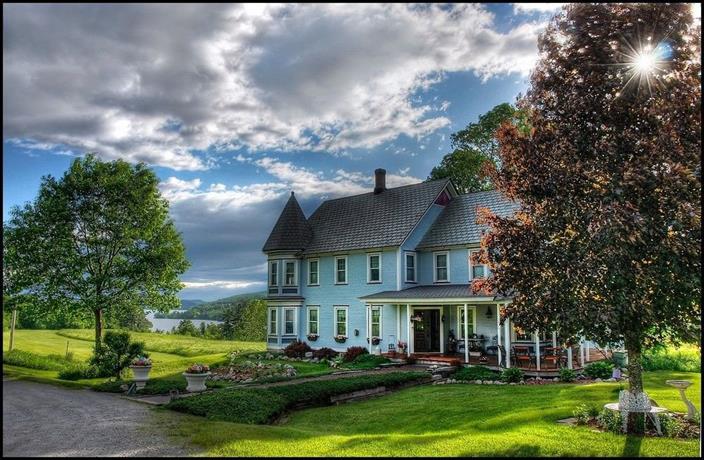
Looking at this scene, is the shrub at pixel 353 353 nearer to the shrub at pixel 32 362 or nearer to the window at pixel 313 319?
the window at pixel 313 319

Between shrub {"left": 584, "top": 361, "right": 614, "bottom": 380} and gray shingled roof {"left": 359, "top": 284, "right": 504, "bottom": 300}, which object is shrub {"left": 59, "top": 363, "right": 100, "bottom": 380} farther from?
shrub {"left": 584, "top": 361, "right": 614, "bottom": 380}

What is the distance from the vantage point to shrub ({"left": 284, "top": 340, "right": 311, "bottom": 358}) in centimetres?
2736

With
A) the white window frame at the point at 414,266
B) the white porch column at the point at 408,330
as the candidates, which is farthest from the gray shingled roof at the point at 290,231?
the white porch column at the point at 408,330

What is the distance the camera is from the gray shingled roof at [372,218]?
26.8m

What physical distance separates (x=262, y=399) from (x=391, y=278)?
14058mm

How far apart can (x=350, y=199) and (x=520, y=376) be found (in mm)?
16698

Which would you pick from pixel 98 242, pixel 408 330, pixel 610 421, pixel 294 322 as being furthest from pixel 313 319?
pixel 610 421

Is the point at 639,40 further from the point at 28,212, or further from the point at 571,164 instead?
the point at 28,212

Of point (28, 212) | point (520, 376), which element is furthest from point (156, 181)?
point (520, 376)

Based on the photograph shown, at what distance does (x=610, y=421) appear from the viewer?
985cm

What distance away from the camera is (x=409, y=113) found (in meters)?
17.1

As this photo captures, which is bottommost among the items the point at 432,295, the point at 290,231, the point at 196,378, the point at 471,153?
the point at 196,378

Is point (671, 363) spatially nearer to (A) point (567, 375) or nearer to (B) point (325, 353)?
(A) point (567, 375)

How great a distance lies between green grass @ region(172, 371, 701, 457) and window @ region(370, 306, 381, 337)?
397 inches
